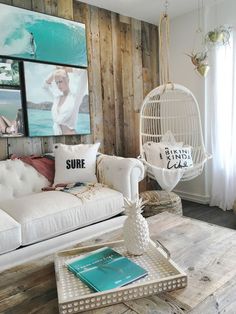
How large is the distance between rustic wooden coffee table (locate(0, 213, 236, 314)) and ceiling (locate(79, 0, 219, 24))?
256 centimetres

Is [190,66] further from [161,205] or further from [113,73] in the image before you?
[161,205]

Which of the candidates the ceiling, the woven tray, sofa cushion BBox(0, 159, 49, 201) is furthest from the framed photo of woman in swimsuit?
the woven tray

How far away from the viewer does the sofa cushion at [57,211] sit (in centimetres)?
174

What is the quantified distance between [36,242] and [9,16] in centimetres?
195

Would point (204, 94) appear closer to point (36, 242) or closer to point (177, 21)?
point (177, 21)

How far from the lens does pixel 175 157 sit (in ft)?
8.96

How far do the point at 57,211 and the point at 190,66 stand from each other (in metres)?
2.43

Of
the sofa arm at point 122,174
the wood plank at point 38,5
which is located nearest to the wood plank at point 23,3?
the wood plank at point 38,5

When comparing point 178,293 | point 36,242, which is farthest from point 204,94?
point 178,293

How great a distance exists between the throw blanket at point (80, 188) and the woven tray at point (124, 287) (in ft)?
3.17

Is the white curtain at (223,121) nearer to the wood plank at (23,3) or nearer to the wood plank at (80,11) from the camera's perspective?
the wood plank at (80,11)

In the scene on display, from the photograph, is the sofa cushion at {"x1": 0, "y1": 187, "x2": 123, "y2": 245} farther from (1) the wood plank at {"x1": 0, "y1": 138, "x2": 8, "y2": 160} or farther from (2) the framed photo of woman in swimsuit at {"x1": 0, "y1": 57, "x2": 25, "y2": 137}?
(2) the framed photo of woman in swimsuit at {"x1": 0, "y1": 57, "x2": 25, "y2": 137}

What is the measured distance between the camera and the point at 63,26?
2688mm

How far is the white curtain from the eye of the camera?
9.27 ft
